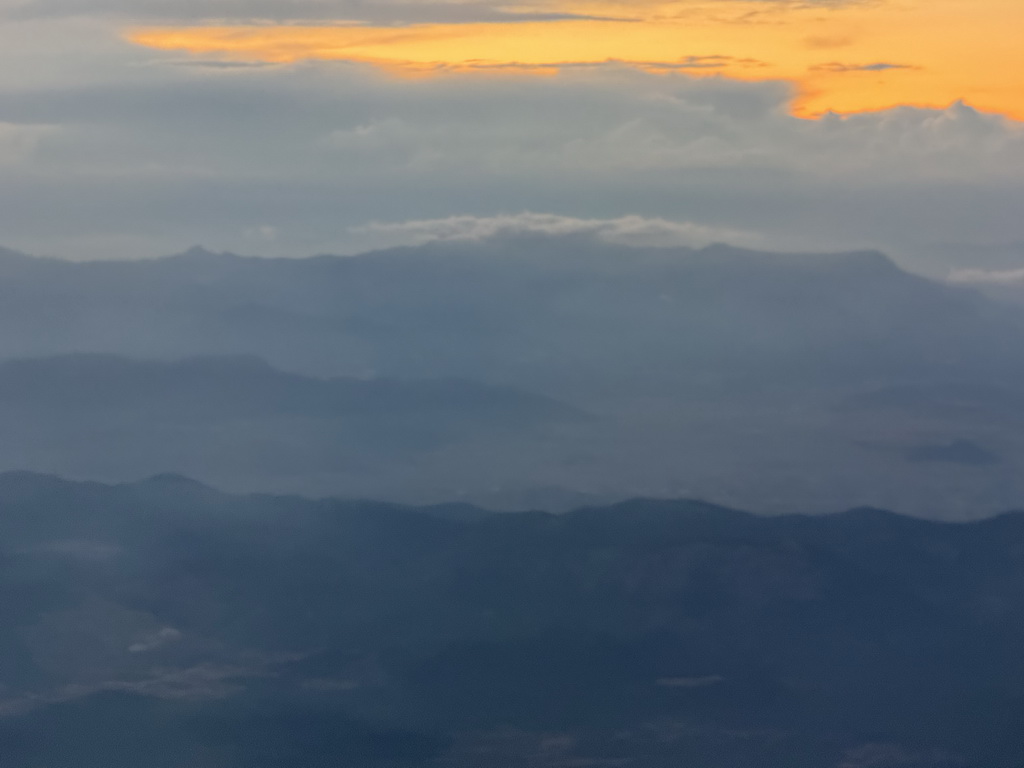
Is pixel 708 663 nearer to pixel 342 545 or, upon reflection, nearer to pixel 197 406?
pixel 342 545

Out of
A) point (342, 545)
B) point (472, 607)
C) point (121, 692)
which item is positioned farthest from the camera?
point (342, 545)

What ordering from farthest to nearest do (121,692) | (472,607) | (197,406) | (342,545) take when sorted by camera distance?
(197,406) → (342,545) → (472,607) → (121,692)

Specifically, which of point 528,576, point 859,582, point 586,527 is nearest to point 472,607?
point 528,576

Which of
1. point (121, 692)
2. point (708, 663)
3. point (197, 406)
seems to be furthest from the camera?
point (197, 406)

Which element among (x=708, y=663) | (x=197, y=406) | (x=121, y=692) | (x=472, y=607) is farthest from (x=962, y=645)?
(x=197, y=406)

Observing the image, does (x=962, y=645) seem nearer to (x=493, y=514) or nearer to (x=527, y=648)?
(x=527, y=648)

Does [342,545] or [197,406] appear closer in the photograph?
[342,545]

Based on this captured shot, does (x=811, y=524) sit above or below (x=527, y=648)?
above

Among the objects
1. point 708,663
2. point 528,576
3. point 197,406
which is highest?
point 197,406

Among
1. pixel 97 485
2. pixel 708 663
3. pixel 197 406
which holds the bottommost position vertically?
pixel 708 663
